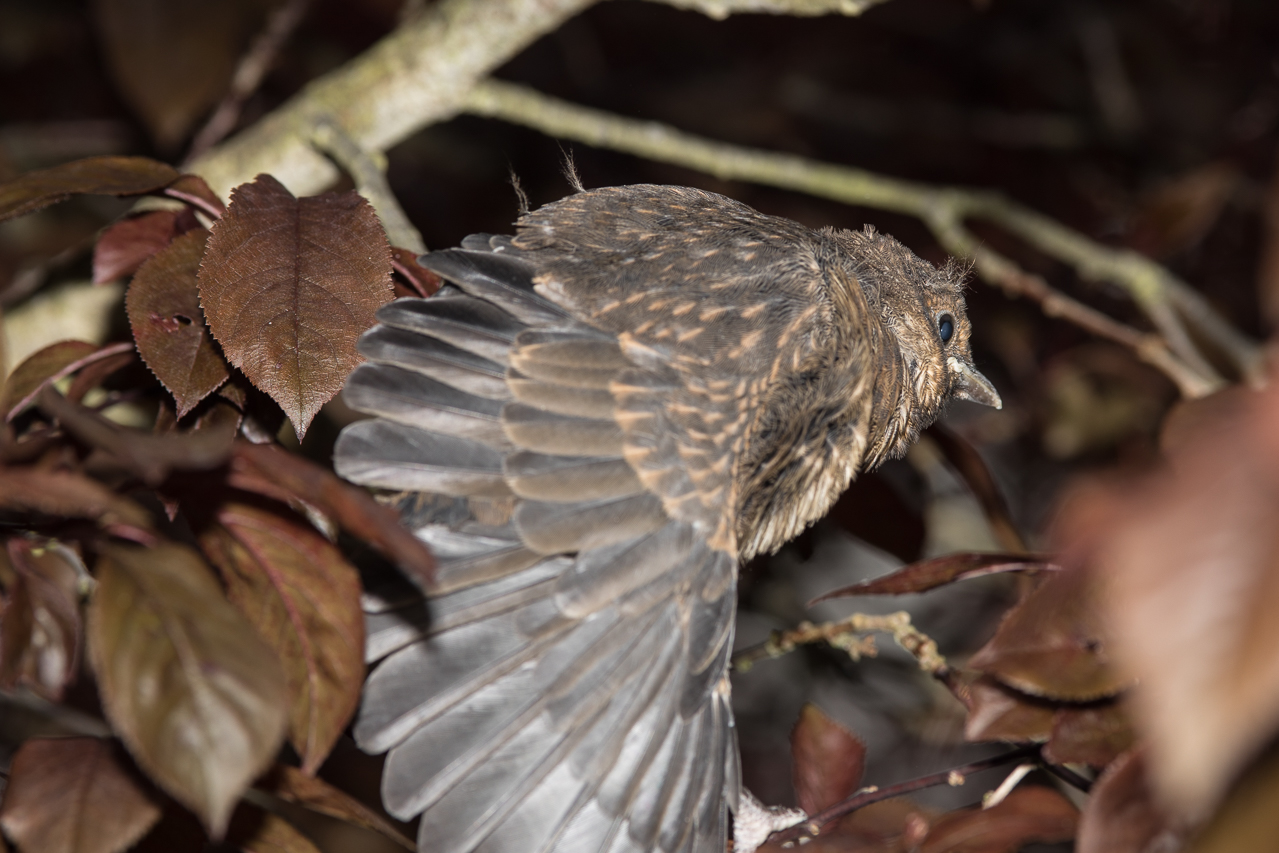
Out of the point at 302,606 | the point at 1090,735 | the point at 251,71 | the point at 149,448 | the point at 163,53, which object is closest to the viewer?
the point at 149,448

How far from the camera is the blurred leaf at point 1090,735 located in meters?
1.26

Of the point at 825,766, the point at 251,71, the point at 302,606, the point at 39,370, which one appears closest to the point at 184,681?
the point at 302,606

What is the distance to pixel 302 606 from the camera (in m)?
1.19

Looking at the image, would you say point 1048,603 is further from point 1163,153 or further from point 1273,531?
point 1163,153

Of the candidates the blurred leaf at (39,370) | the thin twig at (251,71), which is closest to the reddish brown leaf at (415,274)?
the blurred leaf at (39,370)

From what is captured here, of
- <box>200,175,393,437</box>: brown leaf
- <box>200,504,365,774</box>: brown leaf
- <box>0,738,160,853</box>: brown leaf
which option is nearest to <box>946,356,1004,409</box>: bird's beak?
<box>200,175,393,437</box>: brown leaf

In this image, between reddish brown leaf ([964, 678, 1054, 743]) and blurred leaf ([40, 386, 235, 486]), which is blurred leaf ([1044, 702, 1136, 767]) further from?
blurred leaf ([40, 386, 235, 486])

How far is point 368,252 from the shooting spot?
50.8 inches

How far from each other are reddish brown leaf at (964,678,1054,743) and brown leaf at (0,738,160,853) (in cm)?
94

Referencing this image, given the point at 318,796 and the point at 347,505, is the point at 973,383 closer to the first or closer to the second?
the point at 318,796

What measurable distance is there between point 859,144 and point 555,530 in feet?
9.22

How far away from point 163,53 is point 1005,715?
211 cm

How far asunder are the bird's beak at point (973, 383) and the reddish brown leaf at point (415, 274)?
41.7 inches

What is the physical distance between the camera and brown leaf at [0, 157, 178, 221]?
Result: 1.29 meters
